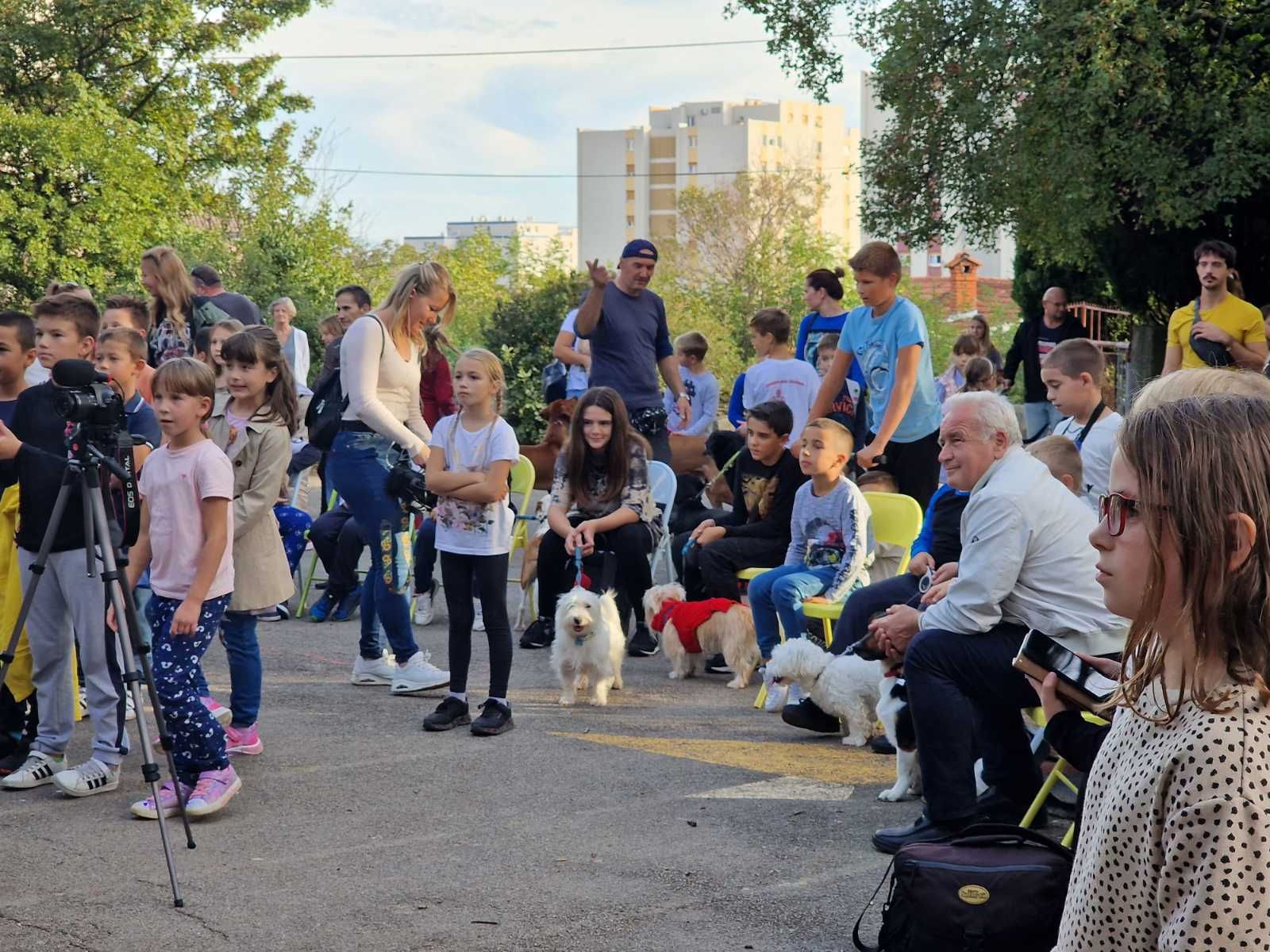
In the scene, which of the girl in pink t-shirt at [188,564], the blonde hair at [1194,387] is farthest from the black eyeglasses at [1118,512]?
the girl in pink t-shirt at [188,564]

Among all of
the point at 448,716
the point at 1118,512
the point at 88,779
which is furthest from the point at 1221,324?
the point at 1118,512

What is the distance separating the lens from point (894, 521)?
25.5ft

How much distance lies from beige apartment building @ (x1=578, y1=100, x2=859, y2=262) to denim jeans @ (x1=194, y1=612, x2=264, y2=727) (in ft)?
437

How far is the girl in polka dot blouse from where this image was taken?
164 centimetres

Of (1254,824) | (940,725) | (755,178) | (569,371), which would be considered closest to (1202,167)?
(569,371)

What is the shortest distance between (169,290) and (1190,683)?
9.13m

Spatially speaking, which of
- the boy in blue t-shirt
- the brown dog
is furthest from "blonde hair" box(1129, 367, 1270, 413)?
the brown dog

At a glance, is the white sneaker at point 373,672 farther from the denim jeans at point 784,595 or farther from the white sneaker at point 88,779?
the white sneaker at point 88,779

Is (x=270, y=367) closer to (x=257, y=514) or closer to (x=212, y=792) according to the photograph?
(x=257, y=514)

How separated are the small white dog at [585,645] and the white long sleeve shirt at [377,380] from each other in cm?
120

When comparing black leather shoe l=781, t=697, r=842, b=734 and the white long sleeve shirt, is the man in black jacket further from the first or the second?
the white long sleeve shirt

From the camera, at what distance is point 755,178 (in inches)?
2324

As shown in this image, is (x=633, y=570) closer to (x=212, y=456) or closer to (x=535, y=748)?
(x=535, y=748)

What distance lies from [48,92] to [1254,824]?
32.5 m
